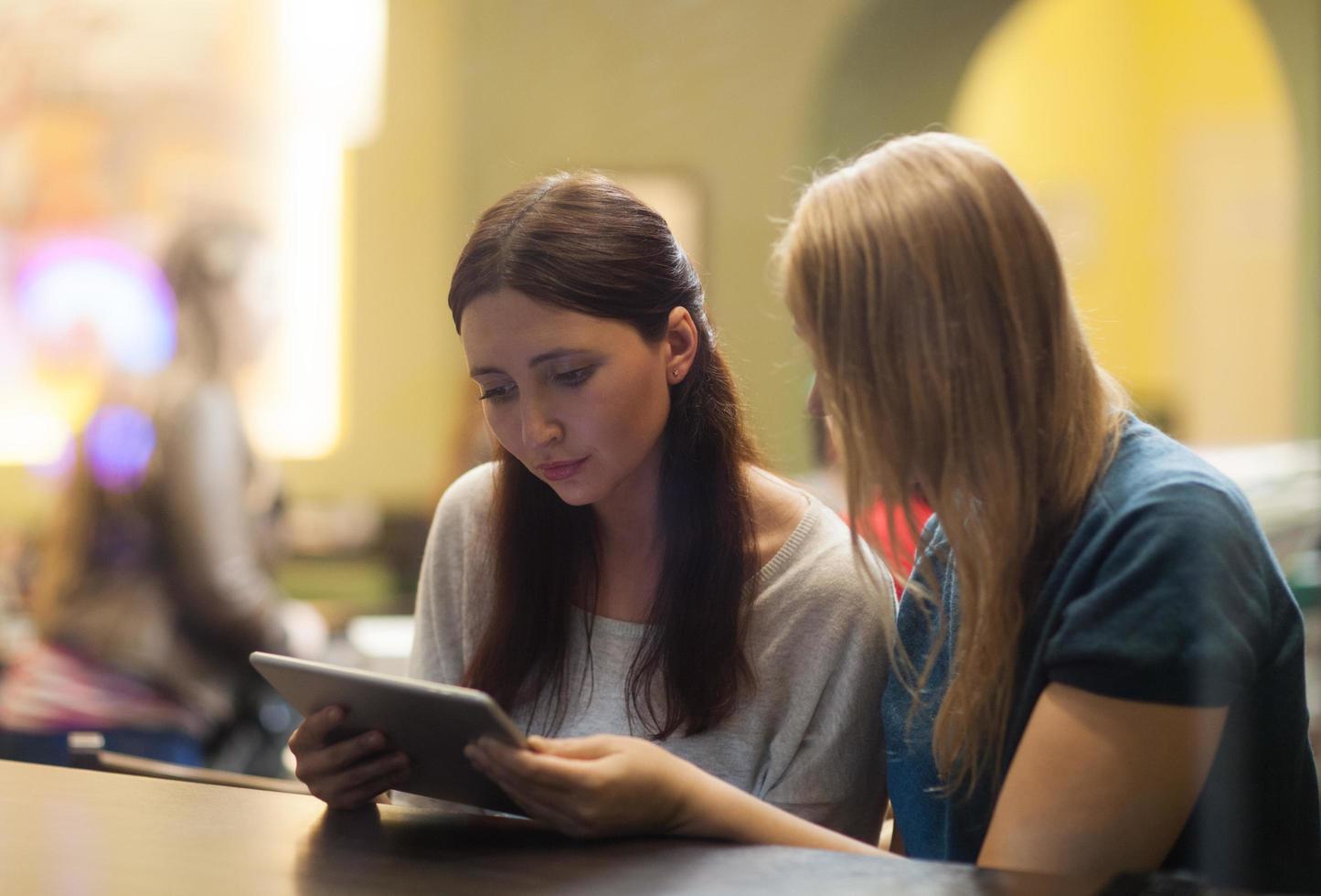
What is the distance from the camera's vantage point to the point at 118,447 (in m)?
3.30

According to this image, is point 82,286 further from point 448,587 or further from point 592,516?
point 592,516

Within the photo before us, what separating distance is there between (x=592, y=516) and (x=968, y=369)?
736 mm

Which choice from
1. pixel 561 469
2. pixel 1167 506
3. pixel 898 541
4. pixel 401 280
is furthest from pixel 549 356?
pixel 401 280

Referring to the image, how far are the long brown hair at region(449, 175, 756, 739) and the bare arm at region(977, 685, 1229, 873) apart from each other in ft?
1.82

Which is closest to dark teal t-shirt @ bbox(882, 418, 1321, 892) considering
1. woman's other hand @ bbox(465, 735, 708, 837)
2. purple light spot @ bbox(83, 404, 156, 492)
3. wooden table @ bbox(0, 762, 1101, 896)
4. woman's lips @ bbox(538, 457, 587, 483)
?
wooden table @ bbox(0, 762, 1101, 896)

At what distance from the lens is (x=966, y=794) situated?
144 centimetres

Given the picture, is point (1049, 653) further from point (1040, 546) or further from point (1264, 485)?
point (1264, 485)

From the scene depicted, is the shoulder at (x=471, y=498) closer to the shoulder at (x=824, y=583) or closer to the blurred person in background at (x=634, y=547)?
the blurred person in background at (x=634, y=547)

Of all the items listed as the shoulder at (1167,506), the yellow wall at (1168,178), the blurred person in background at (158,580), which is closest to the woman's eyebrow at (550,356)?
the shoulder at (1167,506)

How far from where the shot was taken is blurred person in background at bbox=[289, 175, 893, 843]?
5.53 feet

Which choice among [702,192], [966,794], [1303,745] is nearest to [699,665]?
[966,794]

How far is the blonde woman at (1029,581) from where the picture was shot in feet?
4.09

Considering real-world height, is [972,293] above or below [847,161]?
below

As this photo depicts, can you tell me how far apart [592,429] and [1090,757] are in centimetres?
69
